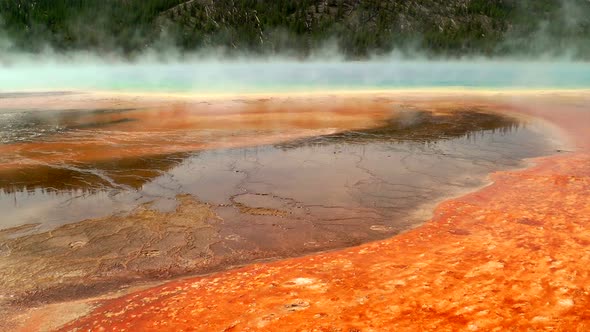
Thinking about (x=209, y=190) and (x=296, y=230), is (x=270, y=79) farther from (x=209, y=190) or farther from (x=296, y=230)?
(x=296, y=230)

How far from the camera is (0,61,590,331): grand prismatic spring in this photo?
485cm

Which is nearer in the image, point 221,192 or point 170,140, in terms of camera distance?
point 221,192

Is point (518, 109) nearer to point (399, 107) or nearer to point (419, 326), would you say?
point (399, 107)

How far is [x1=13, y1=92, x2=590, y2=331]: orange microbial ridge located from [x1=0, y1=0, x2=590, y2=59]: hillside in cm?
9082

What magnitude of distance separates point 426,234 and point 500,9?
130m

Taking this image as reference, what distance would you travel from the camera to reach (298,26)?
103m

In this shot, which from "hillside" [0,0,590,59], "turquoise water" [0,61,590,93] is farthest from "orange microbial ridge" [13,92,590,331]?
"hillside" [0,0,590,59]

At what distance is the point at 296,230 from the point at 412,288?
2.64 metres

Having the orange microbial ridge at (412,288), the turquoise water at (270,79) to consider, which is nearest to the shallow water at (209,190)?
the orange microbial ridge at (412,288)

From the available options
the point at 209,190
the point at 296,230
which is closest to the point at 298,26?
the point at 209,190

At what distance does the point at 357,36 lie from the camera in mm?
101312

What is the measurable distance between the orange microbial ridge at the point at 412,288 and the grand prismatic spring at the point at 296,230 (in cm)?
3

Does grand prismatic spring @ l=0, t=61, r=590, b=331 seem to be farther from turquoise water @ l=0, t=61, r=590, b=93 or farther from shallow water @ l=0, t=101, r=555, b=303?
turquoise water @ l=0, t=61, r=590, b=93

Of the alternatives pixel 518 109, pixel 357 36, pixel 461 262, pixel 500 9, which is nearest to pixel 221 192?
pixel 461 262
